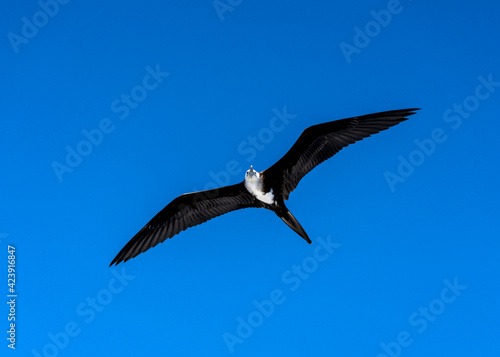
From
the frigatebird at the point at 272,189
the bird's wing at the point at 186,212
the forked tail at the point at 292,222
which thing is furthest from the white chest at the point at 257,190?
the forked tail at the point at 292,222

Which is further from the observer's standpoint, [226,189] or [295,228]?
[226,189]

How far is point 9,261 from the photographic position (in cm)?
1129

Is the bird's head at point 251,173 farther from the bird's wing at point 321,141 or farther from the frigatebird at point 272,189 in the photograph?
the bird's wing at point 321,141

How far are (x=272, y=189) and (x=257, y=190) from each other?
0.99 feet

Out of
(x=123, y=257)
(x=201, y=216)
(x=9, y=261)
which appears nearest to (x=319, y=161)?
(x=201, y=216)

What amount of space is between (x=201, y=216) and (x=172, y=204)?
2.25ft

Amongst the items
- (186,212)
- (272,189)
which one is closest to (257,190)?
(272,189)

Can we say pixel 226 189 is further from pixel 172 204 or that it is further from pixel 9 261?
pixel 9 261

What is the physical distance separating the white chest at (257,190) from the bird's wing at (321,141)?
213 millimetres

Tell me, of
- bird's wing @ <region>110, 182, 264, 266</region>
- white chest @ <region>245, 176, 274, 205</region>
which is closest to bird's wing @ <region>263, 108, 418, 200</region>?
white chest @ <region>245, 176, 274, 205</region>

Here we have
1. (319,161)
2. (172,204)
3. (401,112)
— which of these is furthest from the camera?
(172,204)

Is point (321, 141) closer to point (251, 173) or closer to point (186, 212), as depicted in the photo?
point (251, 173)

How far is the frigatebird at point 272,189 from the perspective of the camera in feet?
34.4

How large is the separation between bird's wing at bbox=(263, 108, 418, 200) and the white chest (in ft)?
0.70
